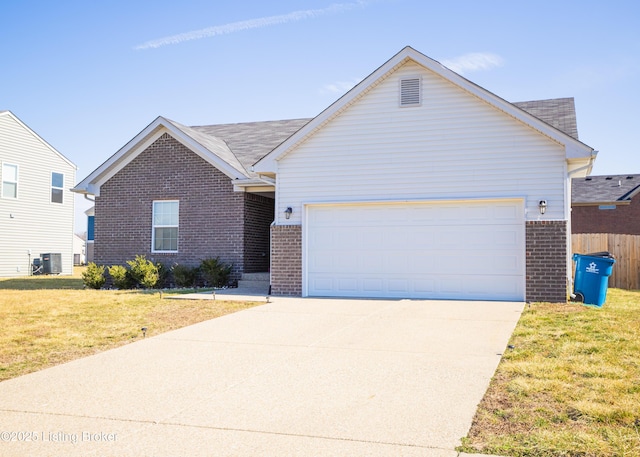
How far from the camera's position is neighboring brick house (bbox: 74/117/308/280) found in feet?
57.8

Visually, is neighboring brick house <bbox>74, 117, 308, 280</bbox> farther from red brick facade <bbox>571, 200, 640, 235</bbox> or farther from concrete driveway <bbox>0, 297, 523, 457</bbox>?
red brick facade <bbox>571, 200, 640, 235</bbox>

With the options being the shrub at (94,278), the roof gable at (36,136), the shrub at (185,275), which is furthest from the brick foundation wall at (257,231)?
the roof gable at (36,136)

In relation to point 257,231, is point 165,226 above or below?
above

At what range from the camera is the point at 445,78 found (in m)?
14.0

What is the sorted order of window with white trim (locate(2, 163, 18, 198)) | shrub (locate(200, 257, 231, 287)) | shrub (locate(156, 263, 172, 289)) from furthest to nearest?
window with white trim (locate(2, 163, 18, 198)) → shrub (locate(156, 263, 172, 289)) → shrub (locate(200, 257, 231, 287))

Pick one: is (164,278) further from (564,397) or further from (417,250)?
(564,397)

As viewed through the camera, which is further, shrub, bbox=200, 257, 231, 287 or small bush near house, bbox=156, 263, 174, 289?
small bush near house, bbox=156, 263, 174, 289

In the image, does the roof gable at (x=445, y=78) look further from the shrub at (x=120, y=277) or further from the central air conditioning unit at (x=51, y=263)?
the central air conditioning unit at (x=51, y=263)

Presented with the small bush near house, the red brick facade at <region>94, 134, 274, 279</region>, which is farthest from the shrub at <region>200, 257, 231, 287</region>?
the small bush near house

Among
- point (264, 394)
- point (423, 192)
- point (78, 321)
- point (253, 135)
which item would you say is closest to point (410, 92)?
point (423, 192)

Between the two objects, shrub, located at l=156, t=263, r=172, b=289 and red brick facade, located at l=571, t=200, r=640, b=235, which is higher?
red brick facade, located at l=571, t=200, r=640, b=235

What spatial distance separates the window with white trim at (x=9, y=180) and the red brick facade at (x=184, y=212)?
8531mm

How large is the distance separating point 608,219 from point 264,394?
111 ft

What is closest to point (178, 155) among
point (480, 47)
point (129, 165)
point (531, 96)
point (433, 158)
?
point (129, 165)
